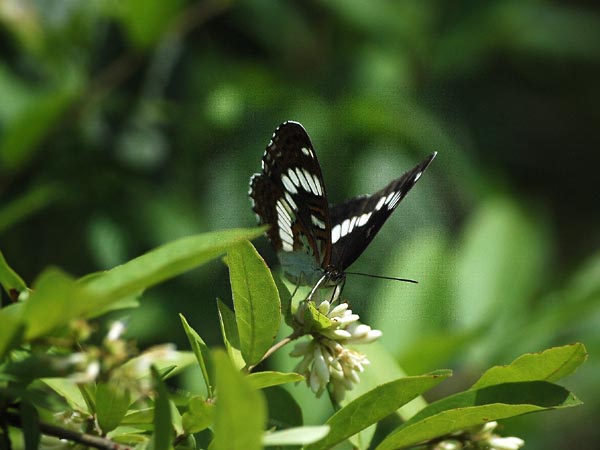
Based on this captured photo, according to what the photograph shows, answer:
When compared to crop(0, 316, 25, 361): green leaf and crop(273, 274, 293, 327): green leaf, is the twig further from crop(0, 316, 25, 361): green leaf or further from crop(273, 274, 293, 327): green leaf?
crop(273, 274, 293, 327): green leaf

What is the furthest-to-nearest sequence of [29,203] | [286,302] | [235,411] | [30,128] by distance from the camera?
1. [30,128]
2. [29,203]
3. [286,302]
4. [235,411]

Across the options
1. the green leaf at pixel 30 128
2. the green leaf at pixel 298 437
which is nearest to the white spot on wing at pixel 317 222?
the green leaf at pixel 298 437

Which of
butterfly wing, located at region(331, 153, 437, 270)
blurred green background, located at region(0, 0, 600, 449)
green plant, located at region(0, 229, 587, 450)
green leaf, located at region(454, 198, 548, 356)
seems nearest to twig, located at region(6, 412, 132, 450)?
green plant, located at region(0, 229, 587, 450)

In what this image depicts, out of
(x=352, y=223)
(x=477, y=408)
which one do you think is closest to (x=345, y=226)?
(x=352, y=223)

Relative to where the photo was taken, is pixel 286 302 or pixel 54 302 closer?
pixel 54 302

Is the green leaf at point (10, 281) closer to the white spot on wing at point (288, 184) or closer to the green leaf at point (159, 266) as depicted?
the green leaf at point (159, 266)

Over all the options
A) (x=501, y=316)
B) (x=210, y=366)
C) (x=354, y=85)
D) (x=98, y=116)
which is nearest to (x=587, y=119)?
(x=354, y=85)

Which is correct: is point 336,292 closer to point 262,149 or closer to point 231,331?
point 231,331
